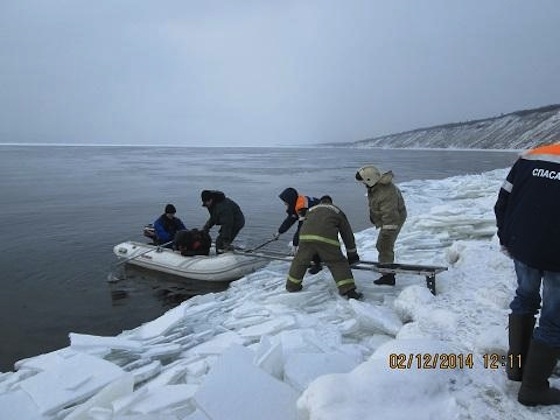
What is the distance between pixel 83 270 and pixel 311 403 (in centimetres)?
945

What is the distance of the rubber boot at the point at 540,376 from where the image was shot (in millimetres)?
2756

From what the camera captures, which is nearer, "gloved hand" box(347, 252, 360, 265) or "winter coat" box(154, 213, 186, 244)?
"gloved hand" box(347, 252, 360, 265)

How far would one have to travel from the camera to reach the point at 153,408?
135 inches

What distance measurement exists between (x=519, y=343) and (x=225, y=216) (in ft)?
21.5

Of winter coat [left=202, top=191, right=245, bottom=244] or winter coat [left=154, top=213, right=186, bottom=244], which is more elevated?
winter coat [left=202, top=191, right=245, bottom=244]

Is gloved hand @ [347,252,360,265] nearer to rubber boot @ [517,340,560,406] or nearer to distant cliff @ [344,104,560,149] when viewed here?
rubber boot @ [517,340,560,406]

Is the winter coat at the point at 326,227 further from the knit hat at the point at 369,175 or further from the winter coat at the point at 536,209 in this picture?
the winter coat at the point at 536,209

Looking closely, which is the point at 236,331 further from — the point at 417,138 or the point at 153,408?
the point at 417,138

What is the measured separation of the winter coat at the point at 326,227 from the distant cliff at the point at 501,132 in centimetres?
11339

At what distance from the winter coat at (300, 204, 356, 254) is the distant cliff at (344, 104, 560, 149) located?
113m

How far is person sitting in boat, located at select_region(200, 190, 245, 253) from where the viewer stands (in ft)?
28.7

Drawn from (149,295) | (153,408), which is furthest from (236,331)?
(149,295)

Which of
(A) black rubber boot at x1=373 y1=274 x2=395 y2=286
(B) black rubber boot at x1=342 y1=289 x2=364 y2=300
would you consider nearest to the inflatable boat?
(A) black rubber boot at x1=373 y1=274 x2=395 y2=286
